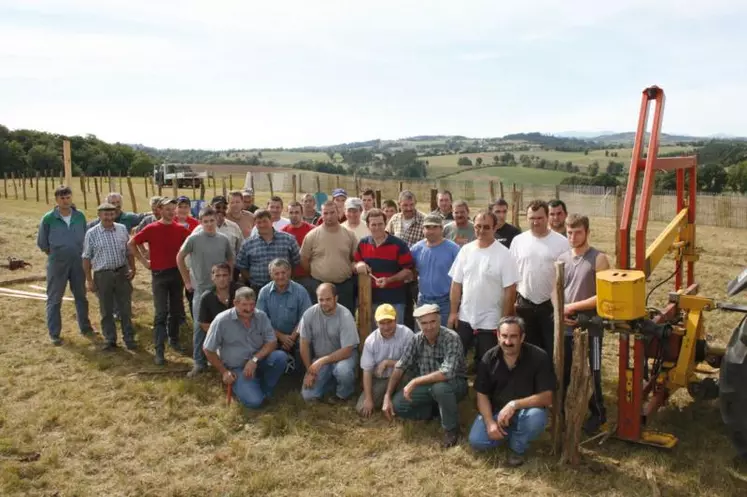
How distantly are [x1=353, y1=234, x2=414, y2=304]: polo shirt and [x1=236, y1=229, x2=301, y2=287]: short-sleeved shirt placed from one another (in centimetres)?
77

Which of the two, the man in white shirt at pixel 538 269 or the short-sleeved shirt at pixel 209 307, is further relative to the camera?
the short-sleeved shirt at pixel 209 307

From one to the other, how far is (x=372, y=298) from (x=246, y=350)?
1.28m

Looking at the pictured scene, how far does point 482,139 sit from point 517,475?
164m

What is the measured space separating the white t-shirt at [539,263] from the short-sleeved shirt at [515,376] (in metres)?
0.69

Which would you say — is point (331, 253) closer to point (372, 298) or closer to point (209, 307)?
point (372, 298)

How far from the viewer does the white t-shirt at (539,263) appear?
502cm

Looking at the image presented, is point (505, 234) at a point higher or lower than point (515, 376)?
higher

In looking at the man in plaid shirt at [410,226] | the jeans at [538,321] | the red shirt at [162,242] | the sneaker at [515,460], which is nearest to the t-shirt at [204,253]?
the red shirt at [162,242]

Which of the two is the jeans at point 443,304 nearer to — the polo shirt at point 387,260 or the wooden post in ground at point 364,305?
the polo shirt at point 387,260

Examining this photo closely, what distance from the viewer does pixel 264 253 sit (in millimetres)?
6398

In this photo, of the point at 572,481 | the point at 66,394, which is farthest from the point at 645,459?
the point at 66,394

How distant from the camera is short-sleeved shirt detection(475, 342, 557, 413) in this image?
14.6 feet

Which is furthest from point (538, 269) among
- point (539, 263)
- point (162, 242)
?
point (162, 242)

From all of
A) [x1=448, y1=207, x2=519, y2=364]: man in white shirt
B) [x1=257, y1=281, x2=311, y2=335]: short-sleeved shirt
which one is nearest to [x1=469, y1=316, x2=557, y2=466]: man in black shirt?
[x1=448, y1=207, x2=519, y2=364]: man in white shirt
